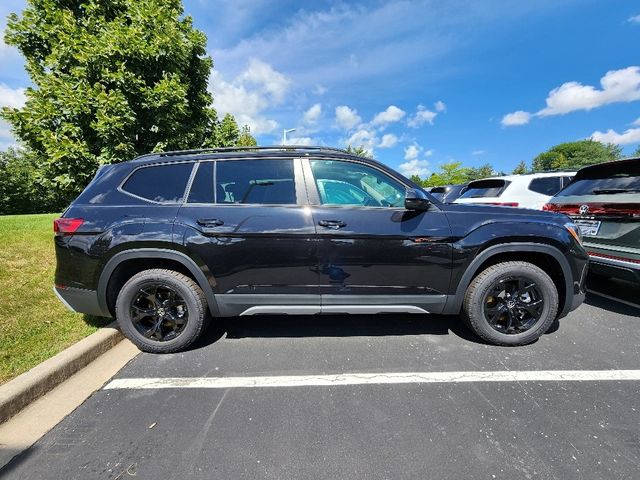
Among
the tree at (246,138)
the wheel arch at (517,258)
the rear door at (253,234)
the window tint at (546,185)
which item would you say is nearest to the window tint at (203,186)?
the rear door at (253,234)

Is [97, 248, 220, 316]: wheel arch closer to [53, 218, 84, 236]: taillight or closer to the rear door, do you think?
the rear door

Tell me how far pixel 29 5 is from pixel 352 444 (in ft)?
40.1

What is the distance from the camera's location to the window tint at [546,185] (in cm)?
682

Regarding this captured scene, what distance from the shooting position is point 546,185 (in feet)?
22.5

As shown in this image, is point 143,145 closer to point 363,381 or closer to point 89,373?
point 89,373

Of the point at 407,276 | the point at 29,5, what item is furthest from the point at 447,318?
the point at 29,5

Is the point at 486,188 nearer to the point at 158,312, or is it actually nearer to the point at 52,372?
the point at 158,312

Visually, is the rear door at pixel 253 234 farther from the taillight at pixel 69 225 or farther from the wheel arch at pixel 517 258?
the wheel arch at pixel 517 258

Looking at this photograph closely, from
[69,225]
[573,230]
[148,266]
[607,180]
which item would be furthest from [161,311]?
[607,180]

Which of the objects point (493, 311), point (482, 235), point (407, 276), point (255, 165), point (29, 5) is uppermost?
point (29, 5)

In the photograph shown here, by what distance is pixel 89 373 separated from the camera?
2730 mm

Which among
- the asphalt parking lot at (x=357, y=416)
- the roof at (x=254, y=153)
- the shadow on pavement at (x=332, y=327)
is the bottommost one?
the asphalt parking lot at (x=357, y=416)

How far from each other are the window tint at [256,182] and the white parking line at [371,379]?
1528mm

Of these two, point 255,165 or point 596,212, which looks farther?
point 596,212
